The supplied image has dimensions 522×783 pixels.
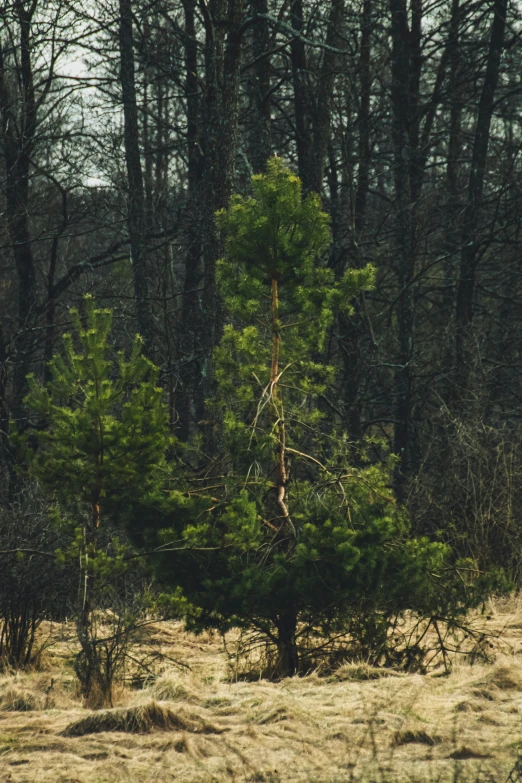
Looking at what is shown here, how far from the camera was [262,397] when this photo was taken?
7.79 m

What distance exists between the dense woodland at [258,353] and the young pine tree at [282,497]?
0.03 meters

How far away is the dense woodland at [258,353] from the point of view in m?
7.41

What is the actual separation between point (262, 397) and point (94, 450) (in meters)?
1.50

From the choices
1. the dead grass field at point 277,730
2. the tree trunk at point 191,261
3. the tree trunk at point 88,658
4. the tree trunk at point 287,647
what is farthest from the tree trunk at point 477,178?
the tree trunk at point 88,658

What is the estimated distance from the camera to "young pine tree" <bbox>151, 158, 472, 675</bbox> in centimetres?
728

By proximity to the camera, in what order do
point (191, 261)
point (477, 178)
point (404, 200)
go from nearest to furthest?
point (404, 200), point (477, 178), point (191, 261)

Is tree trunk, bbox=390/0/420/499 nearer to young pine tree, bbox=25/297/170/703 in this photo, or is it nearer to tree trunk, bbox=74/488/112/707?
young pine tree, bbox=25/297/170/703

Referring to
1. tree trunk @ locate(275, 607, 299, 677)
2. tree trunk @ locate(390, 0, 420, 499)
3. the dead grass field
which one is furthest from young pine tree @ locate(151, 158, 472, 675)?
tree trunk @ locate(390, 0, 420, 499)

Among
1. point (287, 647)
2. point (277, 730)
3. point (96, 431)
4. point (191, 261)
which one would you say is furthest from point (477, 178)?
point (277, 730)

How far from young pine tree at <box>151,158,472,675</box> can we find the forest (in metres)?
0.02

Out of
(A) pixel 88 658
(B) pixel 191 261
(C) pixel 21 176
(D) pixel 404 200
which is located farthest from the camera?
(B) pixel 191 261

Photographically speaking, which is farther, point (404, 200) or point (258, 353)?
point (404, 200)

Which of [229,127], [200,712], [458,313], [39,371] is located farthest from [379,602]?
[39,371]

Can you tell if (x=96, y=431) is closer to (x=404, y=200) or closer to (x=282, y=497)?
(x=282, y=497)
